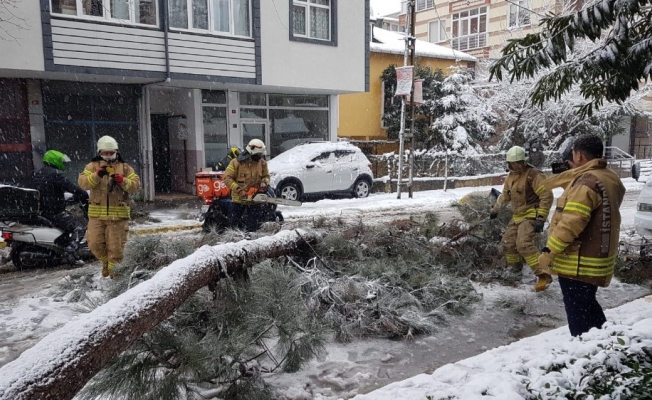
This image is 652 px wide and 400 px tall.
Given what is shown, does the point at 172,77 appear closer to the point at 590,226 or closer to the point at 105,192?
the point at 105,192

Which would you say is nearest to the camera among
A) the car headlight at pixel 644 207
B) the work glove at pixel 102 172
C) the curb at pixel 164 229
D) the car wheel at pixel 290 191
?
the work glove at pixel 102 172

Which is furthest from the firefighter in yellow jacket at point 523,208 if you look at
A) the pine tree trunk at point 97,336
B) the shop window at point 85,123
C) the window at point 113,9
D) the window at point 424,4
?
the window at point 424,4

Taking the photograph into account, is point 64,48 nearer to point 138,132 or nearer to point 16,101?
point 16,101

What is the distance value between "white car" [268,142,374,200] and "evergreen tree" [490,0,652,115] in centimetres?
888

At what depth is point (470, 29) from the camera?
31750 millimetres

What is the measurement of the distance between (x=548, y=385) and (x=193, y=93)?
48.7 ft

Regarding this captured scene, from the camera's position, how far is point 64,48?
1187cm

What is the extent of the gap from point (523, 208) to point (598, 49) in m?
1.89

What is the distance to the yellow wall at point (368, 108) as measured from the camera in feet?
72.3

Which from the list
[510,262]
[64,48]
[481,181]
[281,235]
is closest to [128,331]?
[281,235]

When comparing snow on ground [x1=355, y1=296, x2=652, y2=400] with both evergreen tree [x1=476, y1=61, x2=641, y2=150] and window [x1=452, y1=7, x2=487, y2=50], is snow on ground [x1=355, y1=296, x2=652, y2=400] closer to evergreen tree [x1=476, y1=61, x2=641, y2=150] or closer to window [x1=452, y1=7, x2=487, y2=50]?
evergreen tree [x1=476, y1=61, x2=641, y2=150]

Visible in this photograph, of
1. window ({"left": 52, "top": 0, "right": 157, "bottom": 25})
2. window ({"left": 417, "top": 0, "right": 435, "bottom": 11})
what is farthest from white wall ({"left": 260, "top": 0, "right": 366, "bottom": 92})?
window ({"left": 417, "top": 0, "right": 435, "bottom": 11})

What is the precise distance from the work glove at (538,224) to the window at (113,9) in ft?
35.0

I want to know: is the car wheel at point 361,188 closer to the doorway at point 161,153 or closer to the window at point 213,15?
the window at point 213,15
